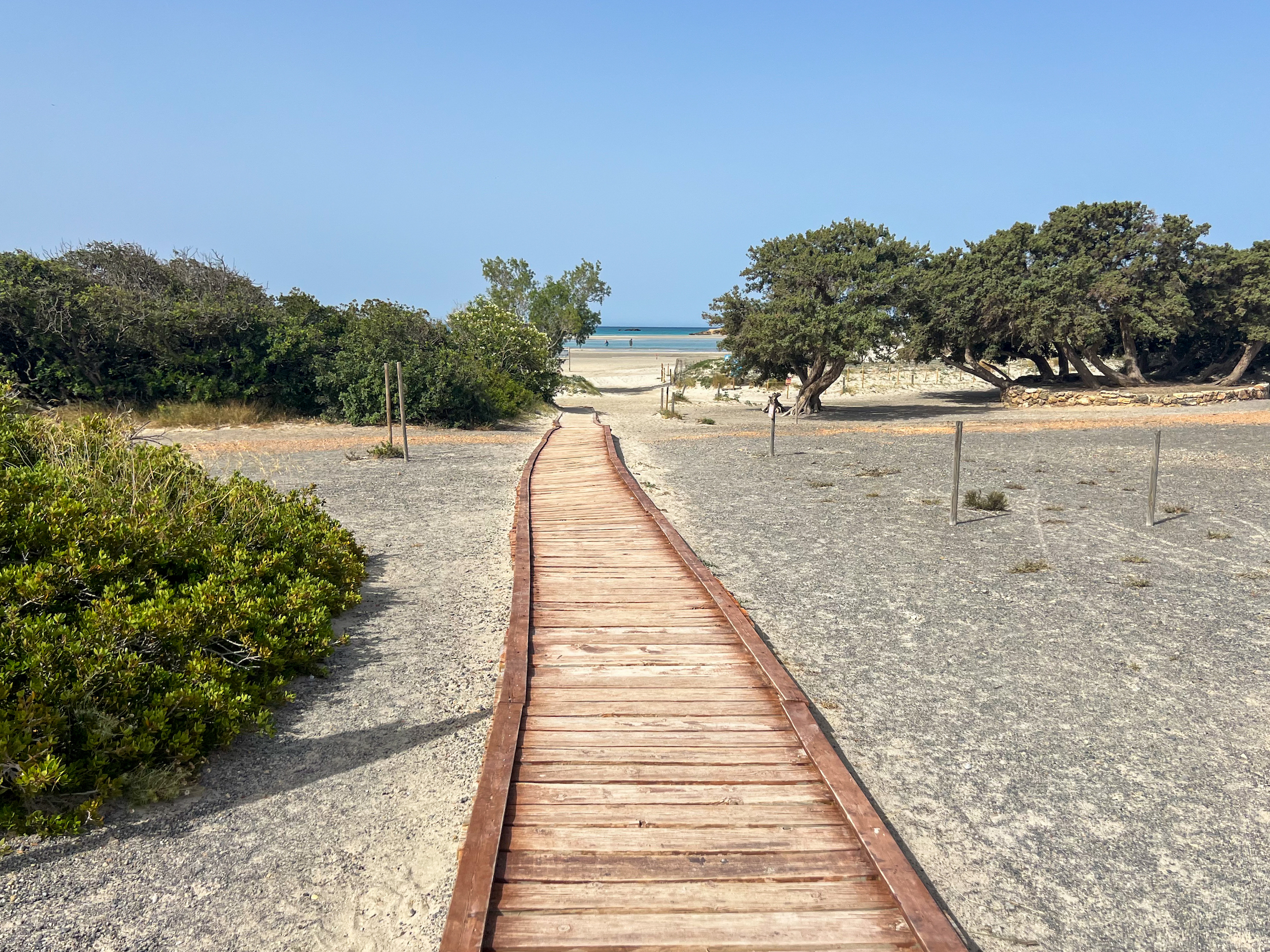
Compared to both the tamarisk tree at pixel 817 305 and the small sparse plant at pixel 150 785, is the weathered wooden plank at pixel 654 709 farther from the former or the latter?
the tamarisk tree at pixel 817 305

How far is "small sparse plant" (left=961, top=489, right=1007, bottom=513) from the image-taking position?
1213cm

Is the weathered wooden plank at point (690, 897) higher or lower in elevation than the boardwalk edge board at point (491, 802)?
lower

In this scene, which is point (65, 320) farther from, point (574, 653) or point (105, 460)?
point (574, 653)

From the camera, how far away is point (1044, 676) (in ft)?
19.6

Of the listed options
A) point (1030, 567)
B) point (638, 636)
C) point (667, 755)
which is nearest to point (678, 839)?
point (667, 755)

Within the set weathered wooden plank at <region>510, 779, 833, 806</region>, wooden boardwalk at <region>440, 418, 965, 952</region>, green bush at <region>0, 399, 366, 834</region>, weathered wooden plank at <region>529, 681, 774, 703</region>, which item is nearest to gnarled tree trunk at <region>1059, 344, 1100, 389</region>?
wooden boardwalk at <region>440, 418, 965, 952</region>

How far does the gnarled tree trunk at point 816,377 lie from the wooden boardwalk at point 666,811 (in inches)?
1007

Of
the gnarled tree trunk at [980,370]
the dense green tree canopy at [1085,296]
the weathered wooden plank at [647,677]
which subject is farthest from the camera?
the gnarled tree trunk at [980,370]

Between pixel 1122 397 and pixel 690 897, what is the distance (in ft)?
123

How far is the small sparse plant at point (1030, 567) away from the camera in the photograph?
8.78 meters

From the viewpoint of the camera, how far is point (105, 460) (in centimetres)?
775

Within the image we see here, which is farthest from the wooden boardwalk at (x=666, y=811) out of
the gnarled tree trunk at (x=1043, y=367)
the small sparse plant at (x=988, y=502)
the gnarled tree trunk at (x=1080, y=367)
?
the gnarled tree trunk at (x=1043, y=367)

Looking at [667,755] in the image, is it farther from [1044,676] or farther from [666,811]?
[1044,676]

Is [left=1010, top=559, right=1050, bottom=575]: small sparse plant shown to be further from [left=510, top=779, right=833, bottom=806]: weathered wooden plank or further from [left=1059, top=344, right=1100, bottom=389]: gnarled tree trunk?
[left=1059, top=344, right=1100, bottom=389]: gnarled tree trunk
